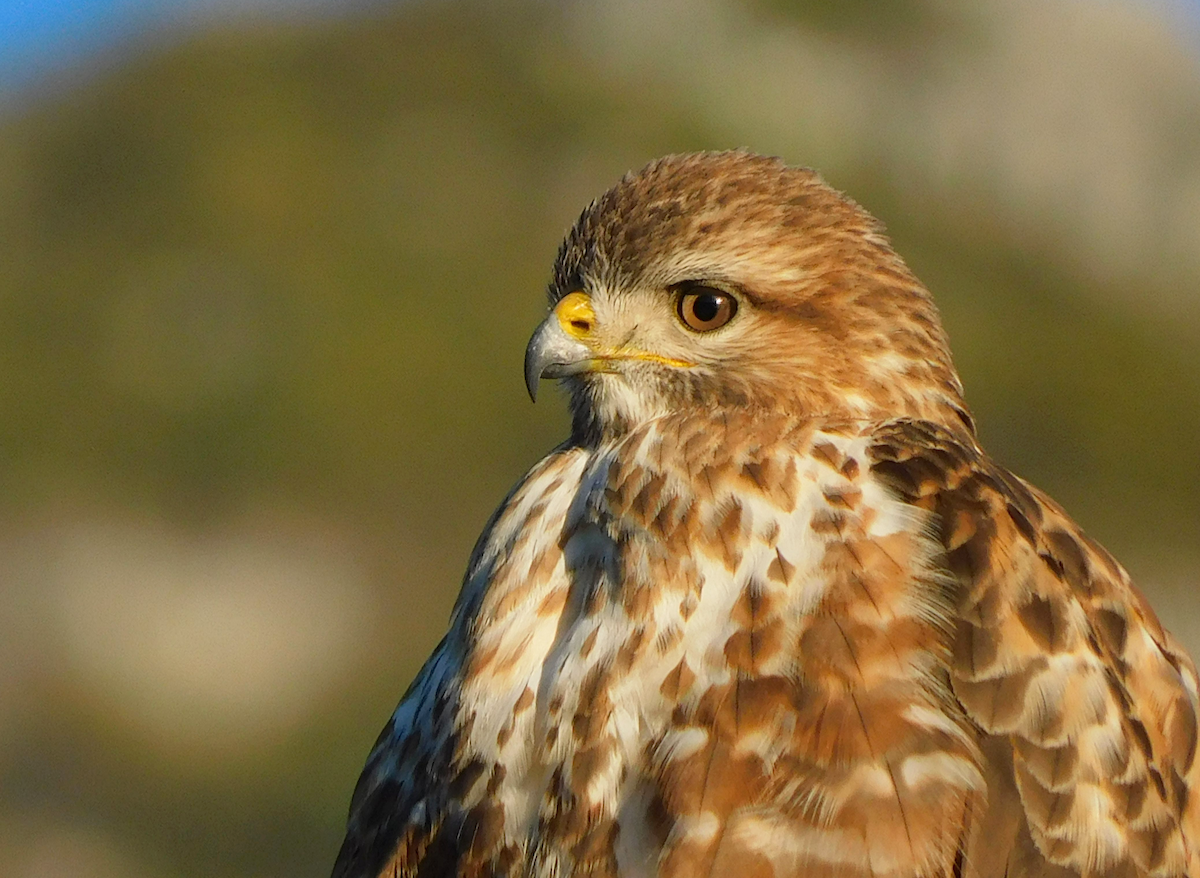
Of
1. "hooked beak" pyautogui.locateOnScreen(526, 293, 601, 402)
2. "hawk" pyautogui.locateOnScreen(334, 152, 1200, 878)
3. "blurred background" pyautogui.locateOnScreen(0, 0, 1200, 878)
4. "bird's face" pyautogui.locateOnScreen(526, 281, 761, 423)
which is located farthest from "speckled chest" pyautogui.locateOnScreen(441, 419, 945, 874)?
"blurred background" pyautogui.locateOnScreen(0, 0, 1200, 878)

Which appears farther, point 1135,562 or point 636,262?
point 1135,562

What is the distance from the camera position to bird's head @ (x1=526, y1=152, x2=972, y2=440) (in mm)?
4109

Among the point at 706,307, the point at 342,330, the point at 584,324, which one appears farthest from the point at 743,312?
the point at 342,330

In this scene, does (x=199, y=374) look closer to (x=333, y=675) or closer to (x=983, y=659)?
(x=333, y=675)

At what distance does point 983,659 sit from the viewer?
11.6ft

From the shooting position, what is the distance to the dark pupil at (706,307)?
165 inches

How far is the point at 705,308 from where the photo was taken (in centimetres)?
422

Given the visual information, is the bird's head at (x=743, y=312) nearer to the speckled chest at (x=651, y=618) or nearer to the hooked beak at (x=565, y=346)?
the hooked beak at (x=565, y=346)

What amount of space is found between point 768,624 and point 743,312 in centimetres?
89

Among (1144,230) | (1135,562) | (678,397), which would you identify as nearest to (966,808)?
(678,397)

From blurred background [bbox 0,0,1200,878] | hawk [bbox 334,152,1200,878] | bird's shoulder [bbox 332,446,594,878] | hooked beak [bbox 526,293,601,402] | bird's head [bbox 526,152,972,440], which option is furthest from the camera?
blurred background [bbox 0,0,1200,878]

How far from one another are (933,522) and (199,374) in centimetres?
1537

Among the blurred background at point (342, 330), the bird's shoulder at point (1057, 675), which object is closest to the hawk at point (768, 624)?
the bird's shoulder at point (1057, 675)

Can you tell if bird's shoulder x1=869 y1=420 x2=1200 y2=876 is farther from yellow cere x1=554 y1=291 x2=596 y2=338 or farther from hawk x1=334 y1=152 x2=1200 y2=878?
yellow cere x1=554 y1=291 x2=596 y2=338
